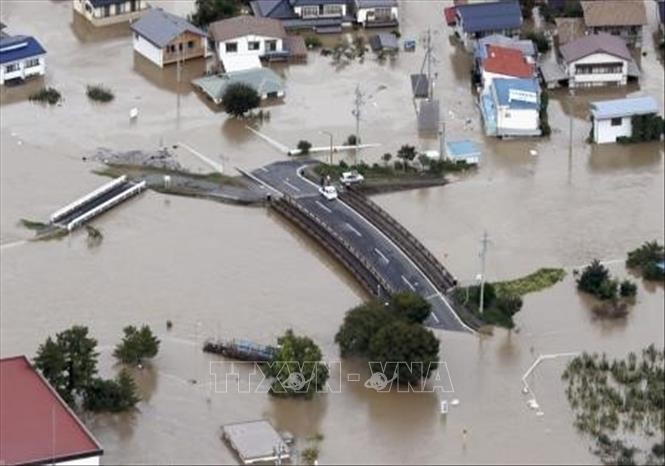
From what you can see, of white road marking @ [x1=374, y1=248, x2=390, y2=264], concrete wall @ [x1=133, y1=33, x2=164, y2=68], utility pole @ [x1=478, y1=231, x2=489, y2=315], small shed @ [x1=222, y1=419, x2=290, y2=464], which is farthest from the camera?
concrete wall @ [x1=133, y1=33, x2=164, y2=68]

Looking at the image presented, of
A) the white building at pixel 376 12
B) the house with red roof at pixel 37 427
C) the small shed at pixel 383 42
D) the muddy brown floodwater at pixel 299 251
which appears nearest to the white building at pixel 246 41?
the muddy brown floodwater at pixel 299 251

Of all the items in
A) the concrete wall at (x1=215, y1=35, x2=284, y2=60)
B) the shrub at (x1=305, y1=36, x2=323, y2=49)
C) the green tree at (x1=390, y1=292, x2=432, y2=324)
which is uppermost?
the shrub at (x1=305, y1=36, x2=323, y2=49)

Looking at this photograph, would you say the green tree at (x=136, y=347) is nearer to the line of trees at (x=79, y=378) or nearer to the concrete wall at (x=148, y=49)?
the line of trees at (x=79, y=378)

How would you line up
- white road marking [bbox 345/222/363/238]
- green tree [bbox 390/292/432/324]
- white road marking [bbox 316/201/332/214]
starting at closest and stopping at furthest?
green tree [bbox 390/292/432/324], white road marking [bbox 345/222/363/238], white road marking [bbox 316/201/332/214]

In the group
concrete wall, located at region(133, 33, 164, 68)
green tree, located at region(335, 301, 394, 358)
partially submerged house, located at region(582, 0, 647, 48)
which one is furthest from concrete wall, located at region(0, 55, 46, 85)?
green tree, located at region(335, 301, 394, 358)

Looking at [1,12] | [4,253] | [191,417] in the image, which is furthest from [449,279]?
[1,12]

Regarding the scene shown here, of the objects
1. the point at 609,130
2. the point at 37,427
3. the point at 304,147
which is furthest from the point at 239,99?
the point at 37,427

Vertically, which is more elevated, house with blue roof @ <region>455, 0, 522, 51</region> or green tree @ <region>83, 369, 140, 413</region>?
house with blue roof @ <region>455, 0, 522, 51</region>

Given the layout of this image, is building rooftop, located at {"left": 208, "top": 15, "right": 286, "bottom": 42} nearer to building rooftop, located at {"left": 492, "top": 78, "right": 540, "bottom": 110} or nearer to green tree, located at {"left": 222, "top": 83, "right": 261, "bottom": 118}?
green tree, located at {"left": 222, "top": 83, "right": 261, "bottom": 118}
